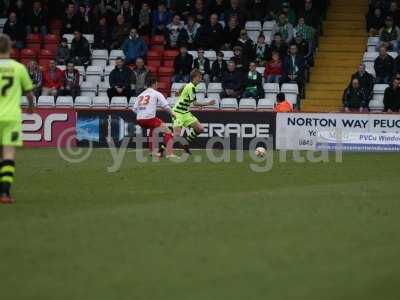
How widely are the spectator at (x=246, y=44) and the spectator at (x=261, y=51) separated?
0.50 feet

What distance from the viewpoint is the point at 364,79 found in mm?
28844

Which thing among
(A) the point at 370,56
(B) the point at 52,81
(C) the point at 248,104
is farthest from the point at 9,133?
(A) the point at 370,56

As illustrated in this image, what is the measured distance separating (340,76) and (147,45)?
582 centimetres

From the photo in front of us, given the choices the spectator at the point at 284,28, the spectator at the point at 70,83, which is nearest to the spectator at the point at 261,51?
the spectator at the point at 284,28

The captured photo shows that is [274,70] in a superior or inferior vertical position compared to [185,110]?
superior

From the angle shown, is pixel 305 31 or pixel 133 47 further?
pixel 133 47

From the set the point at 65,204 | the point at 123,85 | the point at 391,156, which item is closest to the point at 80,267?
the point at 65,204

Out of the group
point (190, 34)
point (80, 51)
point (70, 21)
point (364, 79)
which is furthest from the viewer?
point (70, 21)

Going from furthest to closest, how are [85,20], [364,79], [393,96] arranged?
1. [85,20]
2. [364,79]
3. [393,96]

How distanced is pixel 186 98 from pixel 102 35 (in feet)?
26.4

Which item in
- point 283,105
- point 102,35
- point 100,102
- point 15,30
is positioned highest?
point 15,30

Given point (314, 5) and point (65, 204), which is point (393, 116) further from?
point (65, 204)

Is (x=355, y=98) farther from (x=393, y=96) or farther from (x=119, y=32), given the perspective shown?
(x=119, y=32)

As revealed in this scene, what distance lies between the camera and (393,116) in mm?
27484
